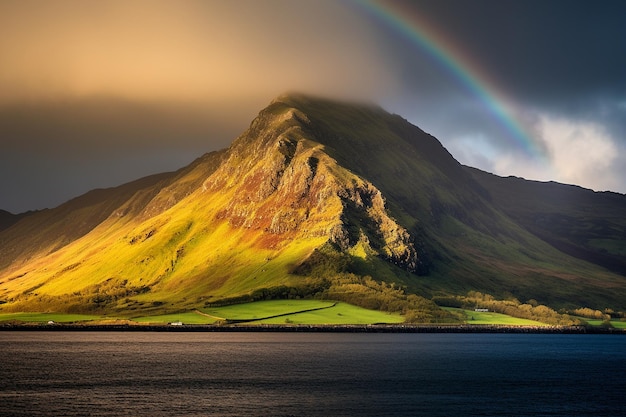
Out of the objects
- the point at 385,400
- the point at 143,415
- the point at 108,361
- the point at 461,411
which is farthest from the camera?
the point at 108,361

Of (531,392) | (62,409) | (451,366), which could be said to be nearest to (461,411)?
(531,392)

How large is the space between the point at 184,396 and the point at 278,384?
23468 mm

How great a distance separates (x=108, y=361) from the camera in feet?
649

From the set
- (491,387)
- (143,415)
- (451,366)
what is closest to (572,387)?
(491,387)

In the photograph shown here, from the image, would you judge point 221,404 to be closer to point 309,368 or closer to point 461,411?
point 461,411

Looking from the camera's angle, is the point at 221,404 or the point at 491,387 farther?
the point at 491,387

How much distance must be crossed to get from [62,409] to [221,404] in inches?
956

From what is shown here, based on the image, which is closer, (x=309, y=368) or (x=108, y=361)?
(x=309, y=368)

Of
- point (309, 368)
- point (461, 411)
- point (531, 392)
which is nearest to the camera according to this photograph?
point (461, 411)

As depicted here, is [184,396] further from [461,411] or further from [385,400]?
[461,411]

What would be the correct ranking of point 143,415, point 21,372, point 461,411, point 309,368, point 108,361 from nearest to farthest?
point 143,415 < point 461,411 < point 21,372 < point 309,368 < point 108,361

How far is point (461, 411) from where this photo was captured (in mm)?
119312

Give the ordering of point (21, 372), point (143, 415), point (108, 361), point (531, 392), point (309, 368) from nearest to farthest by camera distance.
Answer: point (143, 415) < point (531, 392) < point (21, 372) < point (309, 368) < point (108, 361)

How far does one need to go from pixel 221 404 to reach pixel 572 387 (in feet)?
242
